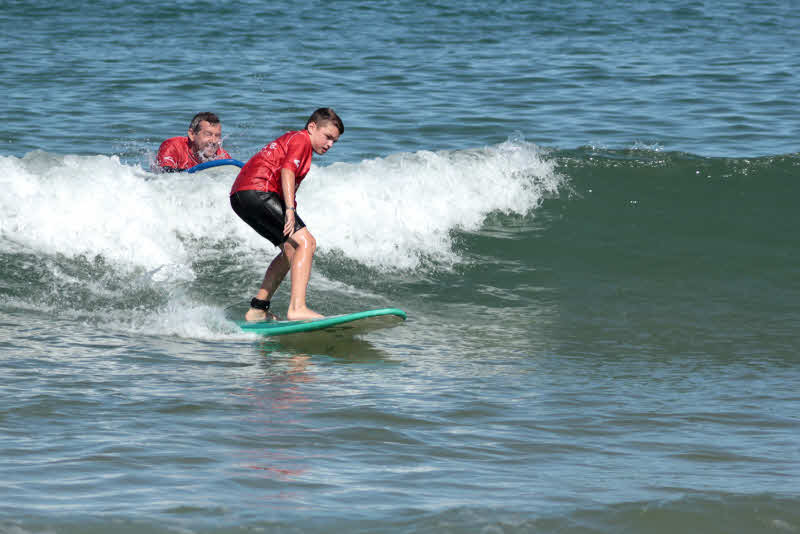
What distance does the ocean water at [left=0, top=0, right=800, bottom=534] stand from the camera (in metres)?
4.11

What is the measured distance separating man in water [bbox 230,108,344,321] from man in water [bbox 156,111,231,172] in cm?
219

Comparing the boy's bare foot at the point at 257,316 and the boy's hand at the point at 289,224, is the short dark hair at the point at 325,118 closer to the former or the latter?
the boy's hand at the point at 289,224

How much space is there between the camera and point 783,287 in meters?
9.05

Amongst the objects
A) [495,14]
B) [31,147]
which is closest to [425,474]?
[31,147]

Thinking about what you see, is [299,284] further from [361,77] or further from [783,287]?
[361,77]

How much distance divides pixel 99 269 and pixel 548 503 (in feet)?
20.3

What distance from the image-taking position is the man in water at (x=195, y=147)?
9.10 meters

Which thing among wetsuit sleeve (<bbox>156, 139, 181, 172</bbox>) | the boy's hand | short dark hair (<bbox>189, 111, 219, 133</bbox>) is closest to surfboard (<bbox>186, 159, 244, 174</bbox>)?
short dark hair (<bbox>189, 111, 219, 133</bbox>)

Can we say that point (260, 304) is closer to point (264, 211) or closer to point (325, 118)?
point (264, 211)

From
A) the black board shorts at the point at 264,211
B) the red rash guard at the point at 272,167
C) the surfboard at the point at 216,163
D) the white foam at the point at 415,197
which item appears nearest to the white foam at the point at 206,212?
the white foam at the point at 415,197

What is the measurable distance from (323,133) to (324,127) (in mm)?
44

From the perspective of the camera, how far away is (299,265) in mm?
6965

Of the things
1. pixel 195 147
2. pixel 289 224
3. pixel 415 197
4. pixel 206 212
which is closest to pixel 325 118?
pixel 289 224

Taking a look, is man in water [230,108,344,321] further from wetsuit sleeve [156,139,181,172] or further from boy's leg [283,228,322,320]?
wetsuit sleeve [156,139,181,172]
